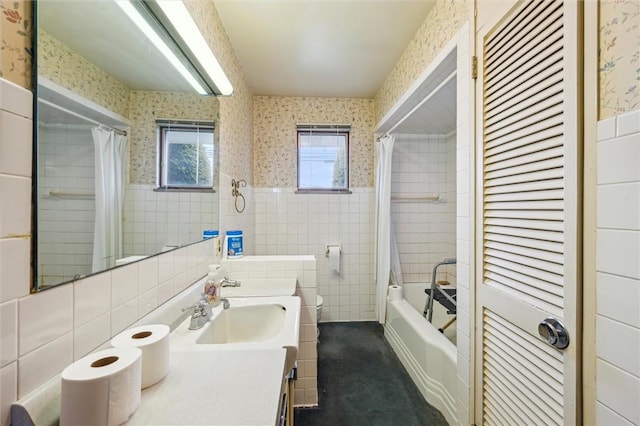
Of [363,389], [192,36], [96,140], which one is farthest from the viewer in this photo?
[363,389]

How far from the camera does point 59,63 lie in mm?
615

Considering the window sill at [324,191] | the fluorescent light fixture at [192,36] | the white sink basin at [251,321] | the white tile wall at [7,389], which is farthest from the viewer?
the window sill at [324,191]

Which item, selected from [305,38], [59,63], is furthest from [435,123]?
[59,63]

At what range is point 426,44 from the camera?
1.71 meters

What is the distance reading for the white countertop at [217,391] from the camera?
557 millimetres

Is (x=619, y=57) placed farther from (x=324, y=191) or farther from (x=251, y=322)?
(x=324, y=191)

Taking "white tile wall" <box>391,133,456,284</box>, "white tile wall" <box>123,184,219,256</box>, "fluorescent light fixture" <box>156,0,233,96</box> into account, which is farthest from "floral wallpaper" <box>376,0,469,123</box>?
"white tile wall" <box>123,184,219,256</box>

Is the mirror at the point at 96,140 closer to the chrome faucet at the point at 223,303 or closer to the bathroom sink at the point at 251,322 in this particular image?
the chrome faucet at the point at 223,303

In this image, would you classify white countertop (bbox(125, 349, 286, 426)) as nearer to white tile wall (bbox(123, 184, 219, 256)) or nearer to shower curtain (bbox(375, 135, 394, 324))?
white tile wall (bbox(123, 184, 219, 256))

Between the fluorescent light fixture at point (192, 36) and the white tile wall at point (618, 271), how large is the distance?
1451 mm

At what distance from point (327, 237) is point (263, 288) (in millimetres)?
1427

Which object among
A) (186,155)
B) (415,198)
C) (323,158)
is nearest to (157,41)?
(186,155)

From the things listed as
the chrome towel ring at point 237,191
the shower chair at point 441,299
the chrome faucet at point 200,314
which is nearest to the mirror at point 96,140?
the chrome faucet at point 200,314

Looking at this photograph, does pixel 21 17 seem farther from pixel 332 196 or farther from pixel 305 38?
pixel 332 196
